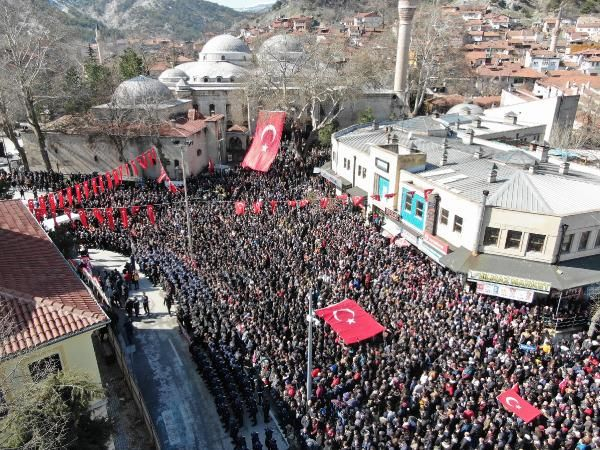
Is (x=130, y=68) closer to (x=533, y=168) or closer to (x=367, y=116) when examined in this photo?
(x=367, y=116)

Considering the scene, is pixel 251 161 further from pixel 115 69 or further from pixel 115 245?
pixel 115 69

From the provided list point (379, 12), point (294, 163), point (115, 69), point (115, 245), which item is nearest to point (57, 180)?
point (115, 245)

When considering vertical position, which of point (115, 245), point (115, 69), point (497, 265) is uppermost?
point (115, 69)

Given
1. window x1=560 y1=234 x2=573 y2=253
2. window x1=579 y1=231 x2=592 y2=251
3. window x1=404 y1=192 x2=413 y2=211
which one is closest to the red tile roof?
window x1=404 y1=192 x2=413 y2=211

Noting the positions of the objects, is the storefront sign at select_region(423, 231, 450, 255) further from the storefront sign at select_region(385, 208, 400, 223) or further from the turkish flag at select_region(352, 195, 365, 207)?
the turkish flag at select_region(352, 195, 365, 207)

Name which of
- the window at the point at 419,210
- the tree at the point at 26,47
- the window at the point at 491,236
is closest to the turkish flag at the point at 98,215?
the tree at the point at 26,47

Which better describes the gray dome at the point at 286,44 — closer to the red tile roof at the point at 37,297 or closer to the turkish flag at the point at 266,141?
the turkish flag at the point at 266,141
